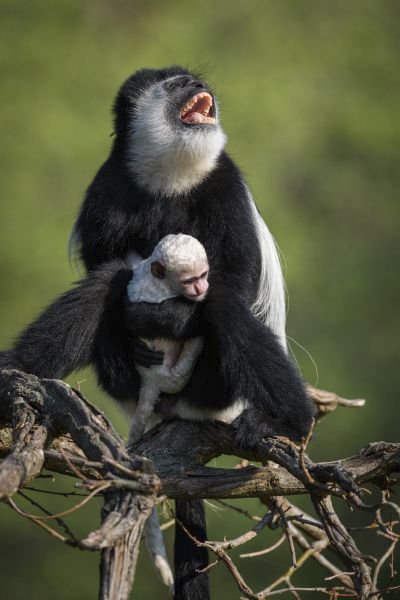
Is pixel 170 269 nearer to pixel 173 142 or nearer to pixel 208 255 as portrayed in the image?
pixel 208 255

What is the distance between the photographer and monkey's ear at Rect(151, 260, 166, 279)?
2.48m

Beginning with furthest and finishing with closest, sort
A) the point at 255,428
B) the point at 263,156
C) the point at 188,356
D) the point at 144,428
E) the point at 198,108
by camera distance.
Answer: the point at 263,156 < the point at 198,108 < the point at 144,428 < the point at 188,356 < the point at 255,428

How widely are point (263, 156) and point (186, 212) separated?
5083 millimetres

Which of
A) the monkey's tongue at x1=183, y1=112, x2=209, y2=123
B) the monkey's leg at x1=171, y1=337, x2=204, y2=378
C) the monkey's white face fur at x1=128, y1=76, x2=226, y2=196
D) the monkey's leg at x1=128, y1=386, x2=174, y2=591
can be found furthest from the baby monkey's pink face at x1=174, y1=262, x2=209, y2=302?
the monkey's tongue at x1=183, y1=112, x2=209, y2=123

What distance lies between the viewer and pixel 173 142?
2836 mm

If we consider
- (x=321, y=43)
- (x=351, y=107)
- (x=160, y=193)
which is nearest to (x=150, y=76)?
(x=160, y=193)

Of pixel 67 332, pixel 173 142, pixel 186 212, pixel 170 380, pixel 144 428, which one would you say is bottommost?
pixel 144 428

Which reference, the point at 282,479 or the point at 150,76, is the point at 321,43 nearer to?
the point at 150,76

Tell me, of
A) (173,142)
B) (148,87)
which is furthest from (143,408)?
(148,87)

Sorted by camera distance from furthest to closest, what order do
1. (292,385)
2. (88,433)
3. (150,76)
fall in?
(150,76), (292,385), (88,433)

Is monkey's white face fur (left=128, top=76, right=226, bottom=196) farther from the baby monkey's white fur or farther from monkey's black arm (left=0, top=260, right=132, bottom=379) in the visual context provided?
monkey's black arm (left=0, top=260, right=132, bottom=379)

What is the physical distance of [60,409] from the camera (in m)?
1.83

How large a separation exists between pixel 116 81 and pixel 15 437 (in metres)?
7.05

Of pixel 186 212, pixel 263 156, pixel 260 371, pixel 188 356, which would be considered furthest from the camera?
pixel 263 156
